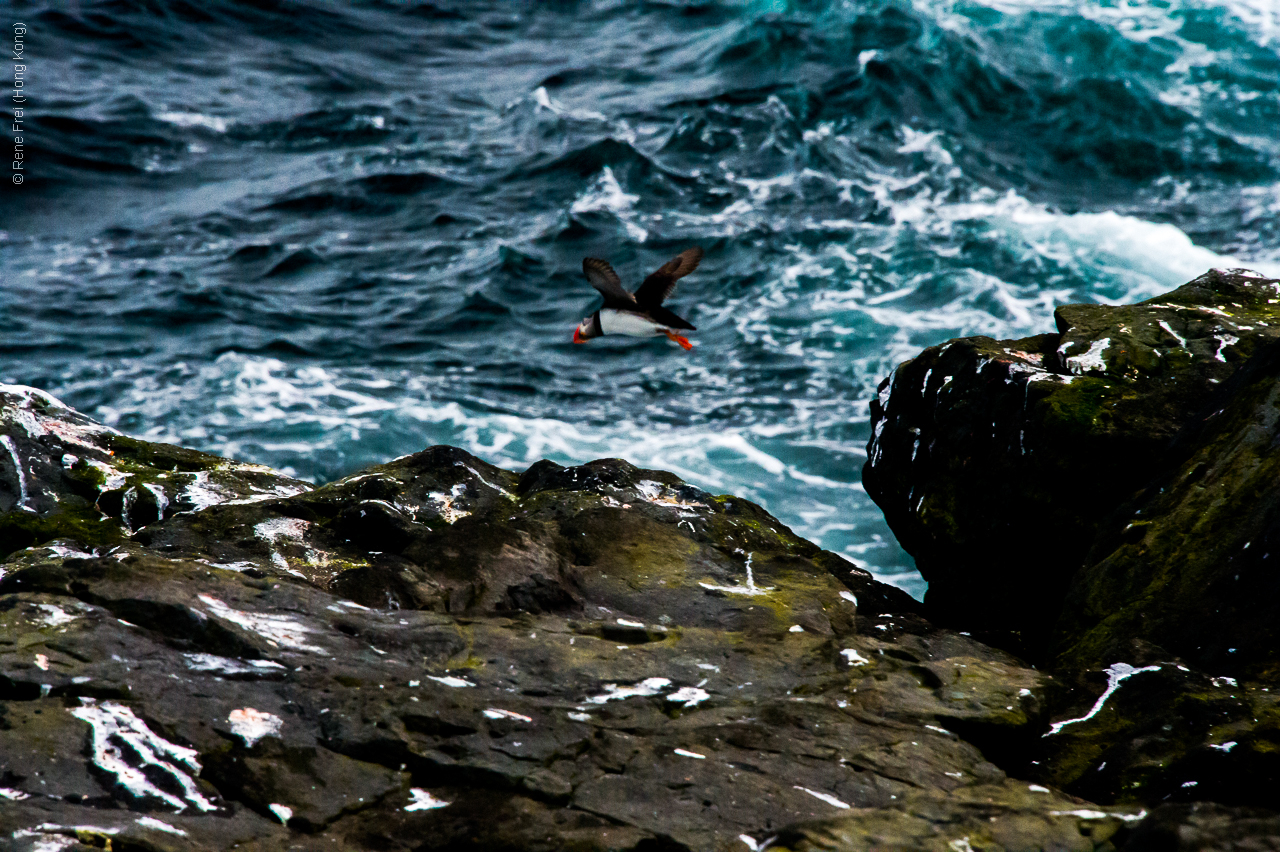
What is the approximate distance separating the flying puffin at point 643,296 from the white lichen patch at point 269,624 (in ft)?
12.5

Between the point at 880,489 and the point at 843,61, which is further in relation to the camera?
the point at 843,61

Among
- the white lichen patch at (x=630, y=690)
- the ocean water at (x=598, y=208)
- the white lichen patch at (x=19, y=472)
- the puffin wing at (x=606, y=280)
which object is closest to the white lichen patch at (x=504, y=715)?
the white lichen patch at (x=630, y=690)

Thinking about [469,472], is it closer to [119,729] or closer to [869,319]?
[119,729]

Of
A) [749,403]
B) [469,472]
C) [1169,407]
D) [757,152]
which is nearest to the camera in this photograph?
[1169,407]

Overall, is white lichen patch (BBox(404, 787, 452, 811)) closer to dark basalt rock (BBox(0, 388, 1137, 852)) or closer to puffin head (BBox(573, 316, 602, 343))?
dark basalt rock (BBox(0, 388, 1137, 852))

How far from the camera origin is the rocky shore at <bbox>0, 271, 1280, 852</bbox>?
10.9 ft

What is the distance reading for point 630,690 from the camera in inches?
161

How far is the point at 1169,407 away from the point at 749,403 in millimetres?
7493

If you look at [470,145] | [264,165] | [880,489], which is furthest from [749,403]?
[264,165]

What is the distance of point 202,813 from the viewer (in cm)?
326

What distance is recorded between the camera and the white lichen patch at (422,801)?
341cm

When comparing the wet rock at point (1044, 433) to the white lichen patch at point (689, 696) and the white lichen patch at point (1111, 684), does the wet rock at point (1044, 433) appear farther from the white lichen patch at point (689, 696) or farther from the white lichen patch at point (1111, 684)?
the white lichen patch at point (689, 696)

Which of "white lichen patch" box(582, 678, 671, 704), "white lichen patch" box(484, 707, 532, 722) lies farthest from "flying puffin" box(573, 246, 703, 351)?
"white lichen patch" box(484, 707, 532, 722)

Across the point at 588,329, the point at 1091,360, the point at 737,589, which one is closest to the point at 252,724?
the point at 737,589
